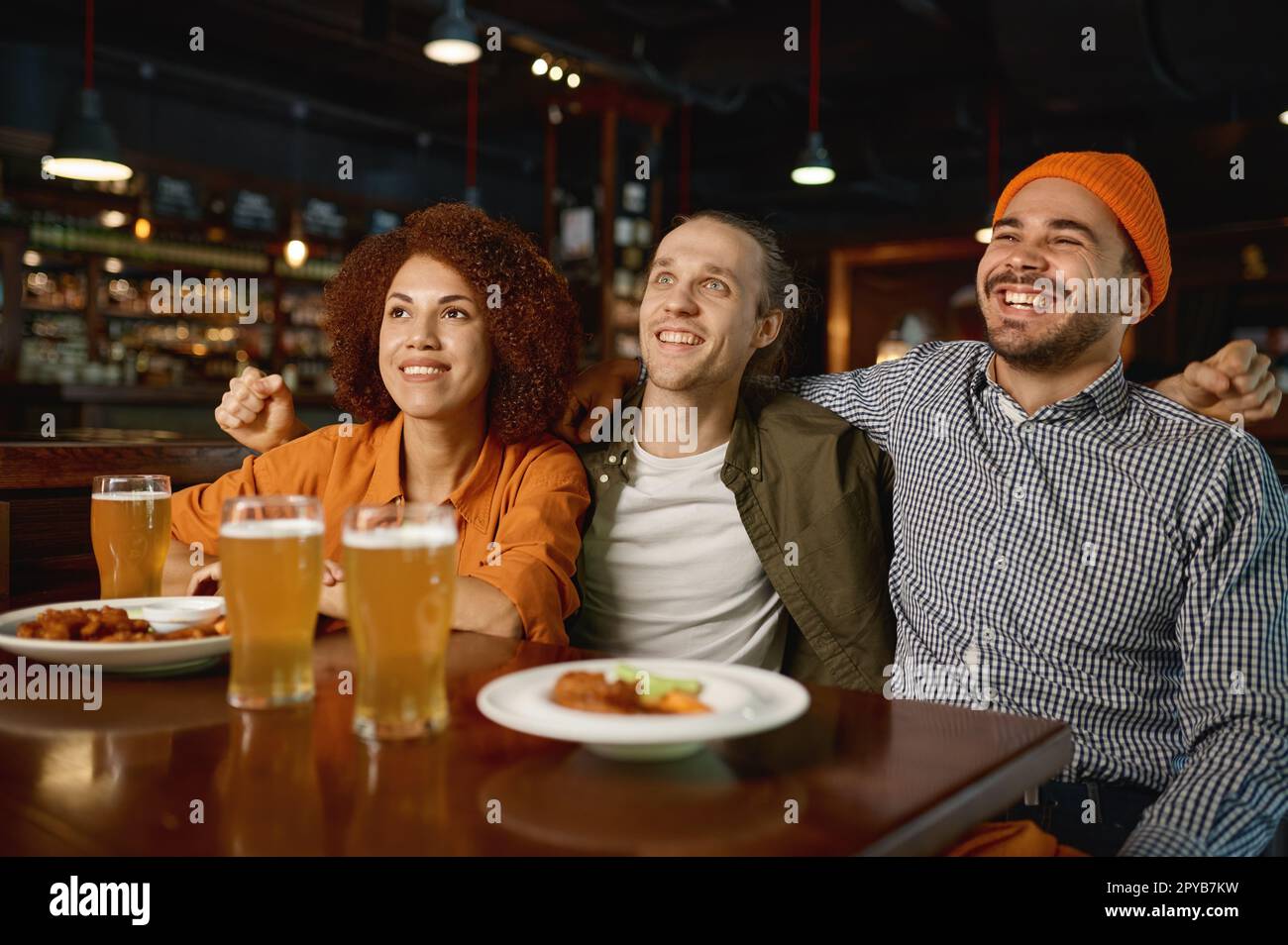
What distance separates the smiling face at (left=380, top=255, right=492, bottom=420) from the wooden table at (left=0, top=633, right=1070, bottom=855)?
81cm

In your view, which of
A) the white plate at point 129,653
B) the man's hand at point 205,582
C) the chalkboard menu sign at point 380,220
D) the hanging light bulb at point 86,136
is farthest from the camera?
the chalkboard menu sign at point 380,220

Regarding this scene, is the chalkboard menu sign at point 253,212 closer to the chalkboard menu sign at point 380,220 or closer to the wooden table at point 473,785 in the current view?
the chalkboard menu sign at point 380,220

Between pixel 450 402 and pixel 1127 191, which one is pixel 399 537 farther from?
pixel 1127 191

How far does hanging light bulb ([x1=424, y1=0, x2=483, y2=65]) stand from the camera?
4570 millimetres

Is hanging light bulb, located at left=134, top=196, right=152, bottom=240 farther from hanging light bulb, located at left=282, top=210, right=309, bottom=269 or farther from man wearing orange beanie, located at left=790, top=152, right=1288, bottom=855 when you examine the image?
man wearing orange beanie, located at left=790, top=152, right=1288, bottom=855

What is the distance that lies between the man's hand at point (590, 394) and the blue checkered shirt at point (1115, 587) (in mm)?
585

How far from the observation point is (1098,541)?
1.67m

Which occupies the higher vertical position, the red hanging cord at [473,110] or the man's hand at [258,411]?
the red hanging cord at [473,110]

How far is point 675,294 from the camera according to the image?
6.75 ft

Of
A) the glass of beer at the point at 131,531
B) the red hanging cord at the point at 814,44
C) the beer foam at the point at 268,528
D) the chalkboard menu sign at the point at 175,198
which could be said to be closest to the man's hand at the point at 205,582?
the glass of beer at the point at 131,531

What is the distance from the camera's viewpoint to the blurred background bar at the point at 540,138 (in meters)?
5.40

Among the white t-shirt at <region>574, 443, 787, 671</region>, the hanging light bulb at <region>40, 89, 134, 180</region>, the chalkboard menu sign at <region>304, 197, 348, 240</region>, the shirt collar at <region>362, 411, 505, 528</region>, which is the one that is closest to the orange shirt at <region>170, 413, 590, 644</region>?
the shirt collar at <region>362, 411, 505, 528</region>
